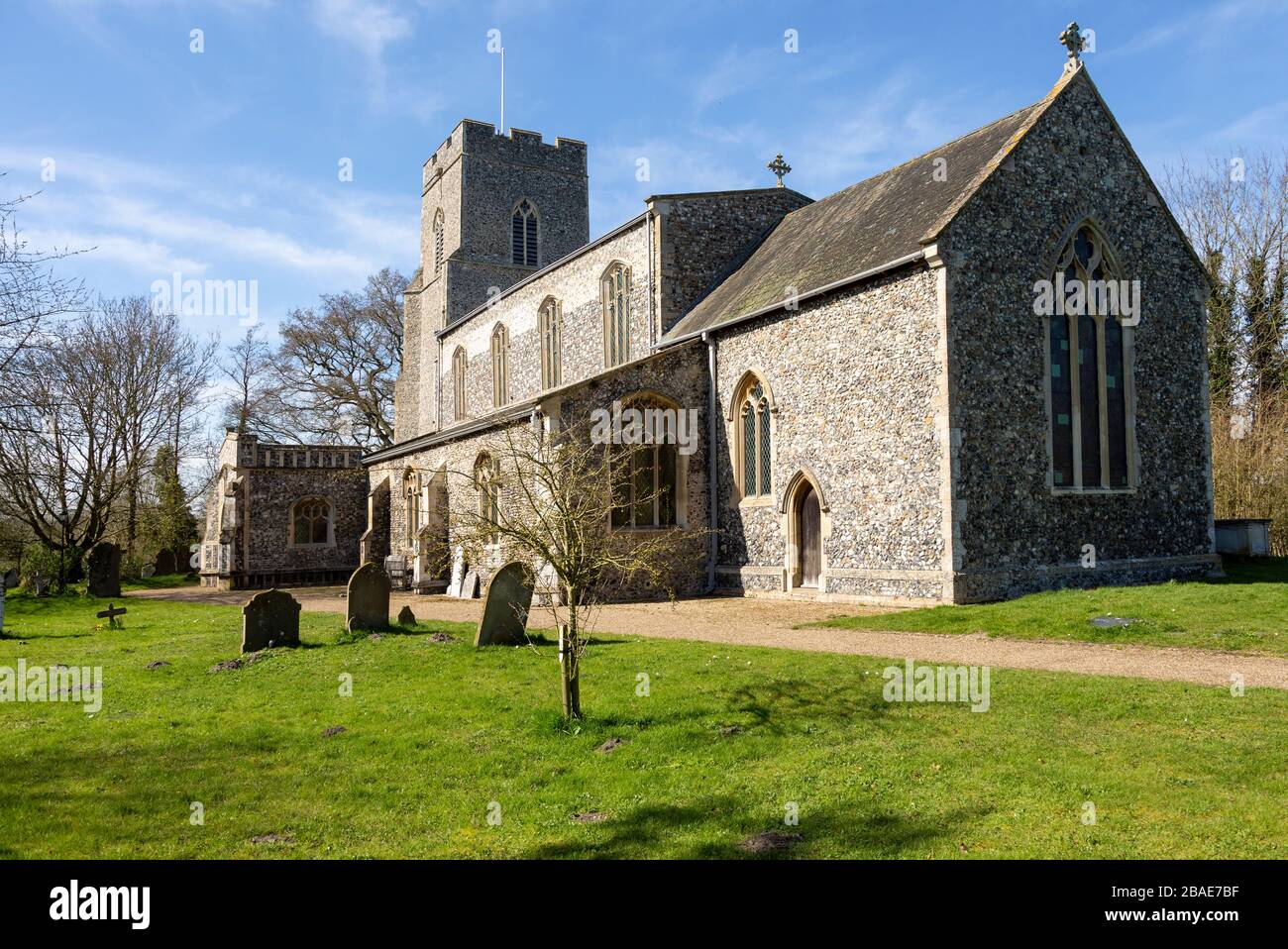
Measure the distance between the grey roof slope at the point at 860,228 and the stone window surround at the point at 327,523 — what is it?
15.7 meters

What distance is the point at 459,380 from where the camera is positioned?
115 feet

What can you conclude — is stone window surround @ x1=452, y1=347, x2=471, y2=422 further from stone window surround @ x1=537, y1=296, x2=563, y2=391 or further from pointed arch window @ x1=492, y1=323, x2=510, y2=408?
stone window surround @ x1=537, y1=296, x2=563, y2=391

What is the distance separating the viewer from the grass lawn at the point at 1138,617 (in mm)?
10547

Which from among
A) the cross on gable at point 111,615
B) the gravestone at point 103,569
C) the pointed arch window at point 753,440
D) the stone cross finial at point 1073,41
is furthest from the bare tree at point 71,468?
the stone cross finial at point 1073,41

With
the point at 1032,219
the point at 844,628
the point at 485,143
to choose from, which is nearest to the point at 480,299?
A: the point at 485,143

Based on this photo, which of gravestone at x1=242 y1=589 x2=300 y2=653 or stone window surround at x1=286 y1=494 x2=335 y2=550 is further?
stone window surround at x1=286 y1=494 x2=335 y2=550

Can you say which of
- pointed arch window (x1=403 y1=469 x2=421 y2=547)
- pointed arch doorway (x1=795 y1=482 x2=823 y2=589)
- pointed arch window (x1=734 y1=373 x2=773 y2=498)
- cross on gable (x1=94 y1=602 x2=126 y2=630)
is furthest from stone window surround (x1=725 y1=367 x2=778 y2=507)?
cross on gable (x1=94 y1=602 x2=126 y2=630)

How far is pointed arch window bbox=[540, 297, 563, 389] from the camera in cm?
2734

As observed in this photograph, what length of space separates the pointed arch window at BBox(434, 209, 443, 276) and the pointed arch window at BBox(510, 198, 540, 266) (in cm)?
332

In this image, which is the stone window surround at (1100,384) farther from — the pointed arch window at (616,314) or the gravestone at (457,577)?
the gravestone at (457,577)

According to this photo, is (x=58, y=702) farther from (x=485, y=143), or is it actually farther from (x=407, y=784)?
(x=485, y=143)

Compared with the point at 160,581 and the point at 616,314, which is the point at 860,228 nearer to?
the point at 616,314

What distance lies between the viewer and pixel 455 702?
846cm

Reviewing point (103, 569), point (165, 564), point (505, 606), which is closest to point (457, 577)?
point (103, 569)
